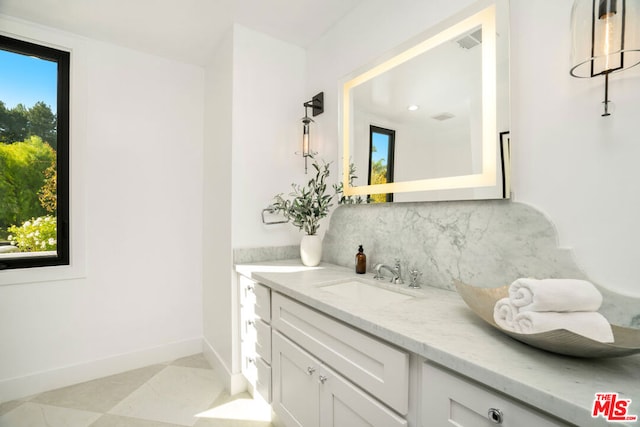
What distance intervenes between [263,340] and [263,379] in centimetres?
23

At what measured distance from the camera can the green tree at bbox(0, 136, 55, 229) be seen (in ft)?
6.73

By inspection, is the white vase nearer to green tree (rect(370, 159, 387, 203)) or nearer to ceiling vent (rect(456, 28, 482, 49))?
green tree (rect(370, 159, 387, 203))

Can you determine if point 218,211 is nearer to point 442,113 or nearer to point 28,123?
point 28,123

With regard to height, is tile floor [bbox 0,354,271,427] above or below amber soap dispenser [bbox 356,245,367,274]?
below

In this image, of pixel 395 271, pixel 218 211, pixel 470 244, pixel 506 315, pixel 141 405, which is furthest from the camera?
pixel 218 211

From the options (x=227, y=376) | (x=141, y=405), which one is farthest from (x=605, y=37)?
(x=141, y=405)

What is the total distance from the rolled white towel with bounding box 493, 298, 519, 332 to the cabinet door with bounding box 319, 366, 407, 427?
40 cm

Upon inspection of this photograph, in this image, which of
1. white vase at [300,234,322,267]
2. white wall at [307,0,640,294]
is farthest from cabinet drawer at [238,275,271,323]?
white wall at [307,0,640,294]

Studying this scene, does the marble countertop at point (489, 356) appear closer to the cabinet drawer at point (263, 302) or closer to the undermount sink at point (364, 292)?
the undermount sink at point (364, 292)

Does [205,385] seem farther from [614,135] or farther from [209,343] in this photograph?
[614,135]

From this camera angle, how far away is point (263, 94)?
2191mm

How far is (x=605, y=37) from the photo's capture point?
900 millimetres

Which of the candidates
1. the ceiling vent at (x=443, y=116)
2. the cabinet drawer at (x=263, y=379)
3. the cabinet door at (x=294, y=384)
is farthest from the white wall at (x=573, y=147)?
the cabinet drawer at (x=263, y=379)

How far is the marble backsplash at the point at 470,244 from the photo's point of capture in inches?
40.5
